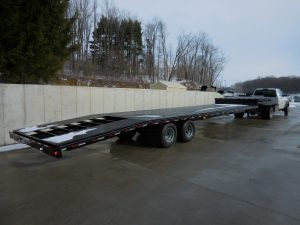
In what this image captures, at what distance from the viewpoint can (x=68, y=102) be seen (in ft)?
29.2

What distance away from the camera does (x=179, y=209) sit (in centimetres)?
350

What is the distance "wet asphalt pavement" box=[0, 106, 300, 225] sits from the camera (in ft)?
10.9

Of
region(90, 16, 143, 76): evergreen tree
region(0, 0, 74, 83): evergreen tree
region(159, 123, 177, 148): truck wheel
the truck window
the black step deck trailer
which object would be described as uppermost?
region(90, 16, 143, 76): evergreen tree

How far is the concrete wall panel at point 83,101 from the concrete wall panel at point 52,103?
752 mm

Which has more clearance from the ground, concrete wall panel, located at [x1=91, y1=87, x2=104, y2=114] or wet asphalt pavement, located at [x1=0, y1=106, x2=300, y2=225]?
concrete wall panel, located at [x1=91, y1=87, x2=104, y2=114]

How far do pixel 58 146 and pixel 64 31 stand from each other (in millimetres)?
7641

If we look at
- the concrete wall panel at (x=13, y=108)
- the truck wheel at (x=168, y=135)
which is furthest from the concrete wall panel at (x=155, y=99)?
the concrete wall panel at (x=13, y=108)

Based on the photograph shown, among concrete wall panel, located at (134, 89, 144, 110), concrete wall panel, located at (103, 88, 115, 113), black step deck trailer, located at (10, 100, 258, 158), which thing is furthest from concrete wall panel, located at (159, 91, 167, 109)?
black step deck trailer, located at (10, 100, 258, 158)

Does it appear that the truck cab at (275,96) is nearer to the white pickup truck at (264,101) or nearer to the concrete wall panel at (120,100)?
the white pickup truck at (264,101)

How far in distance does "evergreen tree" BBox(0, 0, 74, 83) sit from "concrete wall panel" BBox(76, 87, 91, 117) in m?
1.70

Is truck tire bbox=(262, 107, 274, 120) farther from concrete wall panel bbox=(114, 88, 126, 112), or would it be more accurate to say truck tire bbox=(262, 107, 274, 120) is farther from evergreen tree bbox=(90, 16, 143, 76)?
evergreen tree bbox=(90, 16, 143, 76)

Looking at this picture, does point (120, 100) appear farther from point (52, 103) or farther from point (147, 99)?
point (52, 103)

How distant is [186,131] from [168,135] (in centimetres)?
93

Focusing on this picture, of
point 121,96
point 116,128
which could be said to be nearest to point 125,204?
point 116,128
